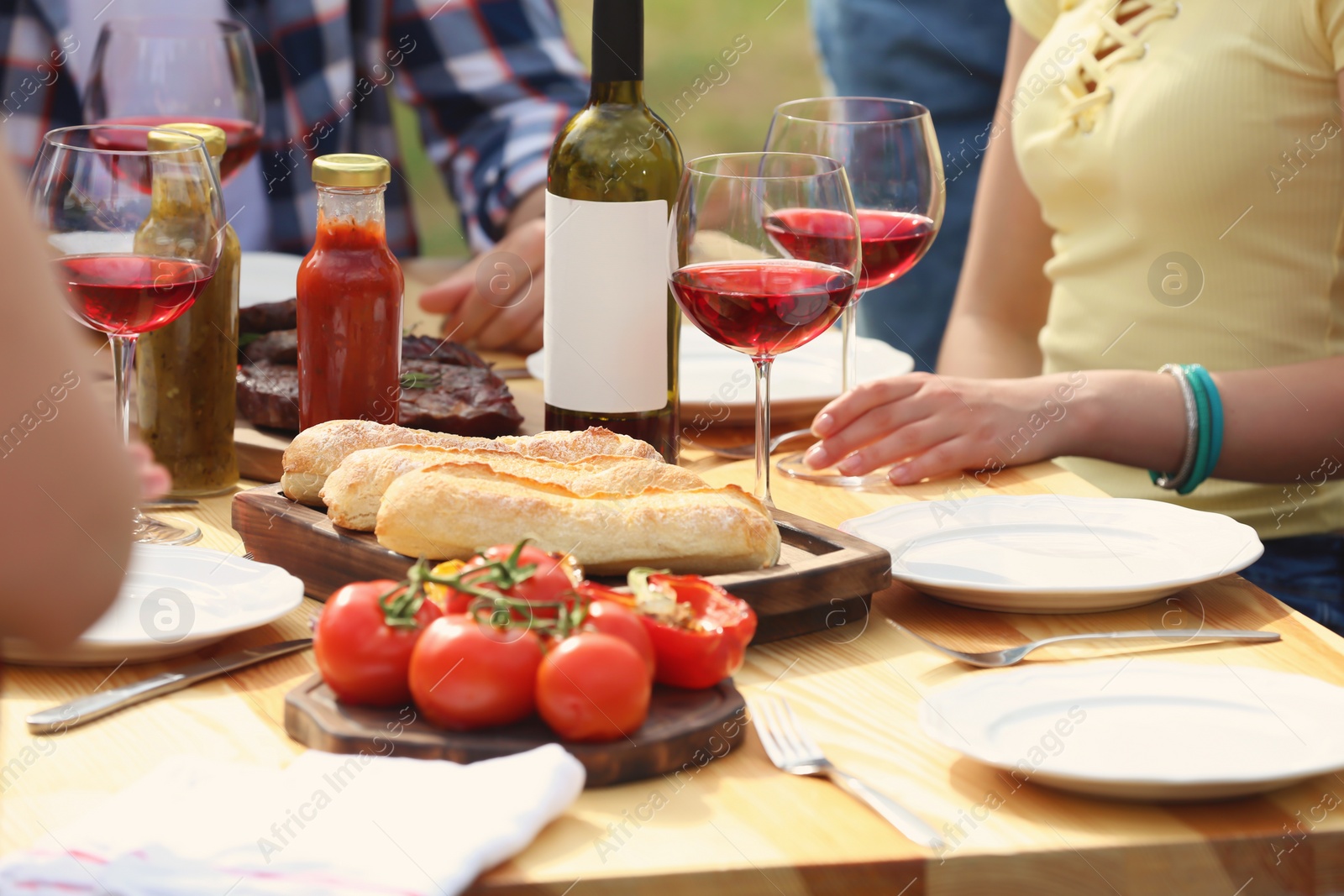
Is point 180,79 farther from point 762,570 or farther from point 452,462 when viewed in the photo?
point 762,570

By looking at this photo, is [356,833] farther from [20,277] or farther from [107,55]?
[107,55]

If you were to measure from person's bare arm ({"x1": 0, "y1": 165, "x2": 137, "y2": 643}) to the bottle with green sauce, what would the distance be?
898 mm

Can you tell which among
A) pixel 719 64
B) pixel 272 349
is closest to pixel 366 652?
pixel 272 349

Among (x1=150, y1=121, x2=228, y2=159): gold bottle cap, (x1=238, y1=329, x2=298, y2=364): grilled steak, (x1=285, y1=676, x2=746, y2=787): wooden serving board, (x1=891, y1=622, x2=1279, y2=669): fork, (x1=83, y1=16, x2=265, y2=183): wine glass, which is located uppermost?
(x1=83, y1=16, x2=265, y2=183): wine glass

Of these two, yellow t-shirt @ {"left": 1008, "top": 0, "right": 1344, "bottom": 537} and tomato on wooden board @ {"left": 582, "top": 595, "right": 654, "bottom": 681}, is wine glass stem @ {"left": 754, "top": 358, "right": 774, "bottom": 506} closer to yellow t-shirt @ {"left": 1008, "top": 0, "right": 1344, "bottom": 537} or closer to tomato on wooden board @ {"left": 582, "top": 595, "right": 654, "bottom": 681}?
tomato on wooden board @ {"left": 582, "top": 595, "right": 654, "bottom": 681}

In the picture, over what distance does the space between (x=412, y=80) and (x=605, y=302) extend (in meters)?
1.92

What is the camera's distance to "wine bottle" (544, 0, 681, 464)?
1.38 m

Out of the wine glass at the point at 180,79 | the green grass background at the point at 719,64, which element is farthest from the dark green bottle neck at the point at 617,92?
the green grass background at the point at 719,64

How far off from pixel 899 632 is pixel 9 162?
2.67ft

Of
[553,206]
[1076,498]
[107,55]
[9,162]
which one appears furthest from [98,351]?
[9,162]

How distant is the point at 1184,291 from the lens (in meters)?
2.00

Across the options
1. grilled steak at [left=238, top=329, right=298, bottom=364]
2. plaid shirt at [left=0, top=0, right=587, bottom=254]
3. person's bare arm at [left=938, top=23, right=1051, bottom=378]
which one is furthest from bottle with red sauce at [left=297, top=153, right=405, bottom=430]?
plaid shirt at [left=0, top=0, right=587, bottom=254]

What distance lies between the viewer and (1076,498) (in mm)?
1442

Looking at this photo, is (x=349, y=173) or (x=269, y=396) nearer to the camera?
(x=349, y=173)
